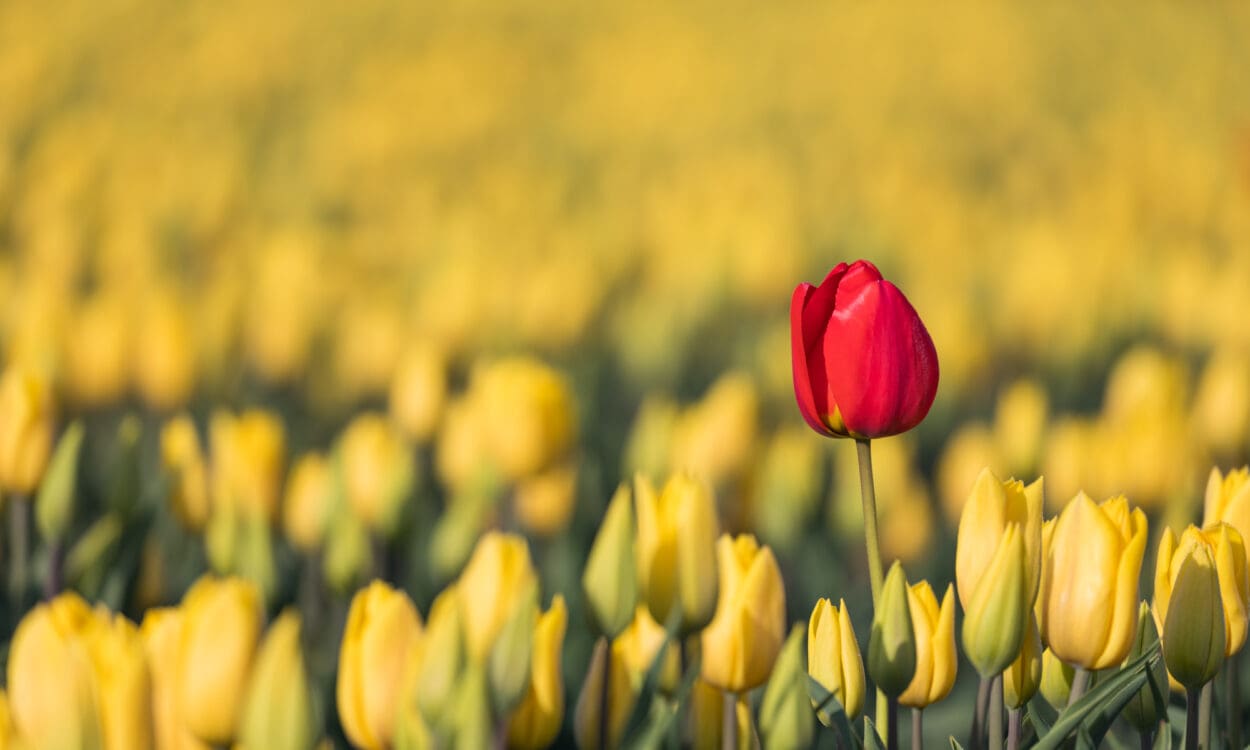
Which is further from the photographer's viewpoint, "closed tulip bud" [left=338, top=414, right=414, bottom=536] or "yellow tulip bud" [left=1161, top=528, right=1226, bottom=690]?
"closed tulip bud" [left=338, top=414, right=414, bottom=536]

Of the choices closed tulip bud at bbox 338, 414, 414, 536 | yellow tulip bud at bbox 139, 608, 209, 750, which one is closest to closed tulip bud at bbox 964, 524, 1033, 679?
yellow tulip bud at bbox 139, 608, 209, 750

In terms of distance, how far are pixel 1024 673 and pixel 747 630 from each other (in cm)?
21

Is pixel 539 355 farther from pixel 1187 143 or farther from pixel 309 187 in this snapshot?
pixel 1187 143

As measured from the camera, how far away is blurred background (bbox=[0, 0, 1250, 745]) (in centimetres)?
168

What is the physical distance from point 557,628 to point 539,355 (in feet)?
5.83

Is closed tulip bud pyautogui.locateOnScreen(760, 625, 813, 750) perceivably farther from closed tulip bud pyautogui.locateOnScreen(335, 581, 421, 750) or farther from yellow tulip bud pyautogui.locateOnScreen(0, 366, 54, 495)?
yellow tulip bud pyautogui.locateOnScreen(0, 366, 54, 495)

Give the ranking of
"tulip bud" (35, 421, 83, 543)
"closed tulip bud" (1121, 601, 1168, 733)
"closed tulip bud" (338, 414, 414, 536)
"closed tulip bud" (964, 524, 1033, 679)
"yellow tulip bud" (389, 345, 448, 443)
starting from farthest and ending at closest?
"yellow tulip bud" (389, 345, 448, 443)
"closed tulip bud" (338, 414, 414, 536)
"tulip bud" (35, 421, 83, 543)
"closed tulip bud" (1121, 601, 1168, 733)
"closed tulip bud" (964, 524, 1033, 679)

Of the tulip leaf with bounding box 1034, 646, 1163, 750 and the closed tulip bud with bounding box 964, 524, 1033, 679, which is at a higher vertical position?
the closed tulip bud with bounding box 964, 524, 1033, 679

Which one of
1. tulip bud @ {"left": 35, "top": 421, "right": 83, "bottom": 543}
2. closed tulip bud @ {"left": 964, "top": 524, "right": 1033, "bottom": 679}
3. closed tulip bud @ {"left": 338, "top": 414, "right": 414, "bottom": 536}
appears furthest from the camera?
closed tulip bud @ {"left": 338, "top": 414, "right": 414, "bottom": 536}

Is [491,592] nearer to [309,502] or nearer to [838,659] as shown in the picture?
[838,659]

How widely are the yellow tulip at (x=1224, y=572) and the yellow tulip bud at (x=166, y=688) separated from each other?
0.62 m

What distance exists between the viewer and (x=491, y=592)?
95 cm

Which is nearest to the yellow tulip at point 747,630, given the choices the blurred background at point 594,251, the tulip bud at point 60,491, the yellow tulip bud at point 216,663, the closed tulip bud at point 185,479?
the yellow tulip bud at point 216,663

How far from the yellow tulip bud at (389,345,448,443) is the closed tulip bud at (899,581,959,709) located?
3.64 ft
